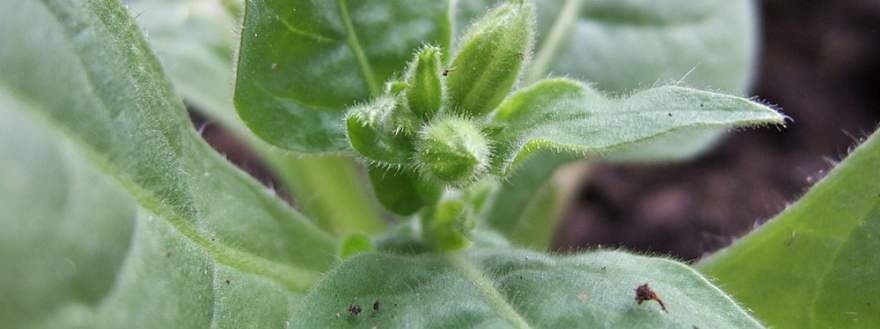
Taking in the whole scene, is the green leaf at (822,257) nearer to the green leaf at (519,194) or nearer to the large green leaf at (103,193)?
the green leaf at (519,194)

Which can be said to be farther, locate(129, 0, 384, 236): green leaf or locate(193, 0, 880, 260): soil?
locate(193, 0, 880, 260): soil

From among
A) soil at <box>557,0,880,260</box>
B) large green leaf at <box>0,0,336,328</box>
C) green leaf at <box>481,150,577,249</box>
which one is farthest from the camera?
soil at <box>557,0,880,260</box>

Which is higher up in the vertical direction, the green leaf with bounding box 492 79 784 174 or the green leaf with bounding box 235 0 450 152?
the green leaf with bounding box 492 79 784 174

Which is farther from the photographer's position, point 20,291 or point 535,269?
point 535,269

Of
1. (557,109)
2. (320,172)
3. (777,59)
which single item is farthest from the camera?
(777,59)

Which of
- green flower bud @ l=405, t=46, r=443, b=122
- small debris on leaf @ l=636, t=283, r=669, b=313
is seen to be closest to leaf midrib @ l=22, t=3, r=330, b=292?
green flower bud @ l=405, t=46, r=443, b=122

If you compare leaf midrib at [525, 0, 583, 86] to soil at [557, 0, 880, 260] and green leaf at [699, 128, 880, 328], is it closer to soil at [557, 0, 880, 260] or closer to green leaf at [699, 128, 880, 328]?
green leaf at [699, 128, 880, 328]

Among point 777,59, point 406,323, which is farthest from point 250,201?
point 777,59

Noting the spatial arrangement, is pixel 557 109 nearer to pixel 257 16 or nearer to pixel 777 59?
pixel 257 16
